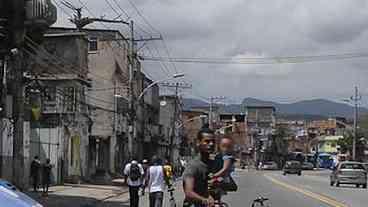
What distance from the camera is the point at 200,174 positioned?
9336 mm

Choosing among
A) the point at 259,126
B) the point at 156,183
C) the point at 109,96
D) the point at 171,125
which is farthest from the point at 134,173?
the point at 259,126

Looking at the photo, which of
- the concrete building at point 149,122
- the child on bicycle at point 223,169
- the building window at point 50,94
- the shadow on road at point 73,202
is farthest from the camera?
the concrete building at point 149,122

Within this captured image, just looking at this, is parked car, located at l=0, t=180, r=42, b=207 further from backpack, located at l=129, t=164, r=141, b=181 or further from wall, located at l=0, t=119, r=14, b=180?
wall, located at l=0, t=119, r=14, b=180

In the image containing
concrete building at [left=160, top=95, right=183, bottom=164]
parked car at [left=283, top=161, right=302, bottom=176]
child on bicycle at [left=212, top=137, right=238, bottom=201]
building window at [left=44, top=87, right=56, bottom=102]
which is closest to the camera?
child on bicycle at [left=212, top=137, right=238, bottom=201]

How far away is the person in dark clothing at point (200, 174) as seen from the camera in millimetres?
9070

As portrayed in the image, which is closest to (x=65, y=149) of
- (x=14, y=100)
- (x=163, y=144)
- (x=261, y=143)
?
(x=14, y=100)

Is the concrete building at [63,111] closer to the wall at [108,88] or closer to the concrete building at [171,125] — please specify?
the wall at [108,88]

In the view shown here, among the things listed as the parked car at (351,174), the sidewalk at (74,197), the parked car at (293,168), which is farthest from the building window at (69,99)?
the parked car at (293,168)

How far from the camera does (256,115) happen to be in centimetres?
A: 18400

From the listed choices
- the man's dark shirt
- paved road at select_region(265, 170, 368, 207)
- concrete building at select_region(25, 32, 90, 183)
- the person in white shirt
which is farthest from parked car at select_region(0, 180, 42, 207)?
concrete building at select_region(25, 32, 90, 183)

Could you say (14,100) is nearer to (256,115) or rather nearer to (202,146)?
(202,146)

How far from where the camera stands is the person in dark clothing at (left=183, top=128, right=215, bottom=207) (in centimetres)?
907

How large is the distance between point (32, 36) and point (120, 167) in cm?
4049

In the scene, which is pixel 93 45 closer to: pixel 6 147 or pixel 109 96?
pixel 109 96
